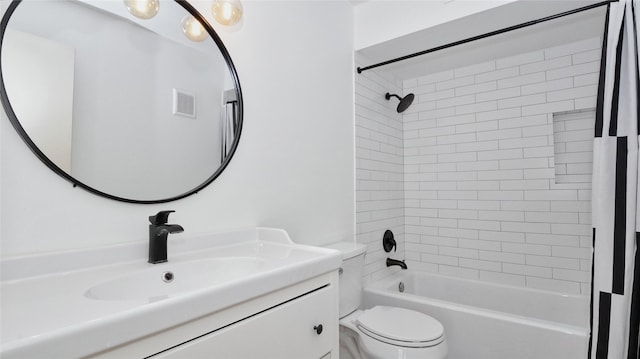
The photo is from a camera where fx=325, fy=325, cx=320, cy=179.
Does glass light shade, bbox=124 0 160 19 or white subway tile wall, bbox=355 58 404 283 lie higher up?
glass light shade, bbox=124 0 160 19

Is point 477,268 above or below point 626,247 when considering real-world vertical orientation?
below

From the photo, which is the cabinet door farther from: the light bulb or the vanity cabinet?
the light bulb

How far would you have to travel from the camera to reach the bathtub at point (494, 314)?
1.61 meters

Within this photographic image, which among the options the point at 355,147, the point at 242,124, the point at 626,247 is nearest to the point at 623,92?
the point at 626,247

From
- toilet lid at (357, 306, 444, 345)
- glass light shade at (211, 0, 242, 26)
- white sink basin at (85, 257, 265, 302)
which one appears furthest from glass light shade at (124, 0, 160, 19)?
toilet lid at (357, 306, 444, 345)

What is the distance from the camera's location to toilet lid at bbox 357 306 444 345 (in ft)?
4.85

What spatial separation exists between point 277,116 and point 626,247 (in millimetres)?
1701

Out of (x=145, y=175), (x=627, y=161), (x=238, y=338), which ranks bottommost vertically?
(x=238, y=338)

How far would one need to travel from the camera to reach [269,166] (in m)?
1.63

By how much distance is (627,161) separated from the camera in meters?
1.45

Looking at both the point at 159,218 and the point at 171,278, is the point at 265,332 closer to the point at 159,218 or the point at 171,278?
the point at 171,278

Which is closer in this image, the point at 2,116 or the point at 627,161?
the point at 2,116

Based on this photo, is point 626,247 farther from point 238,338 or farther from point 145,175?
point 145,175

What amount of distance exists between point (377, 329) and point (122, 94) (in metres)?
1.48
